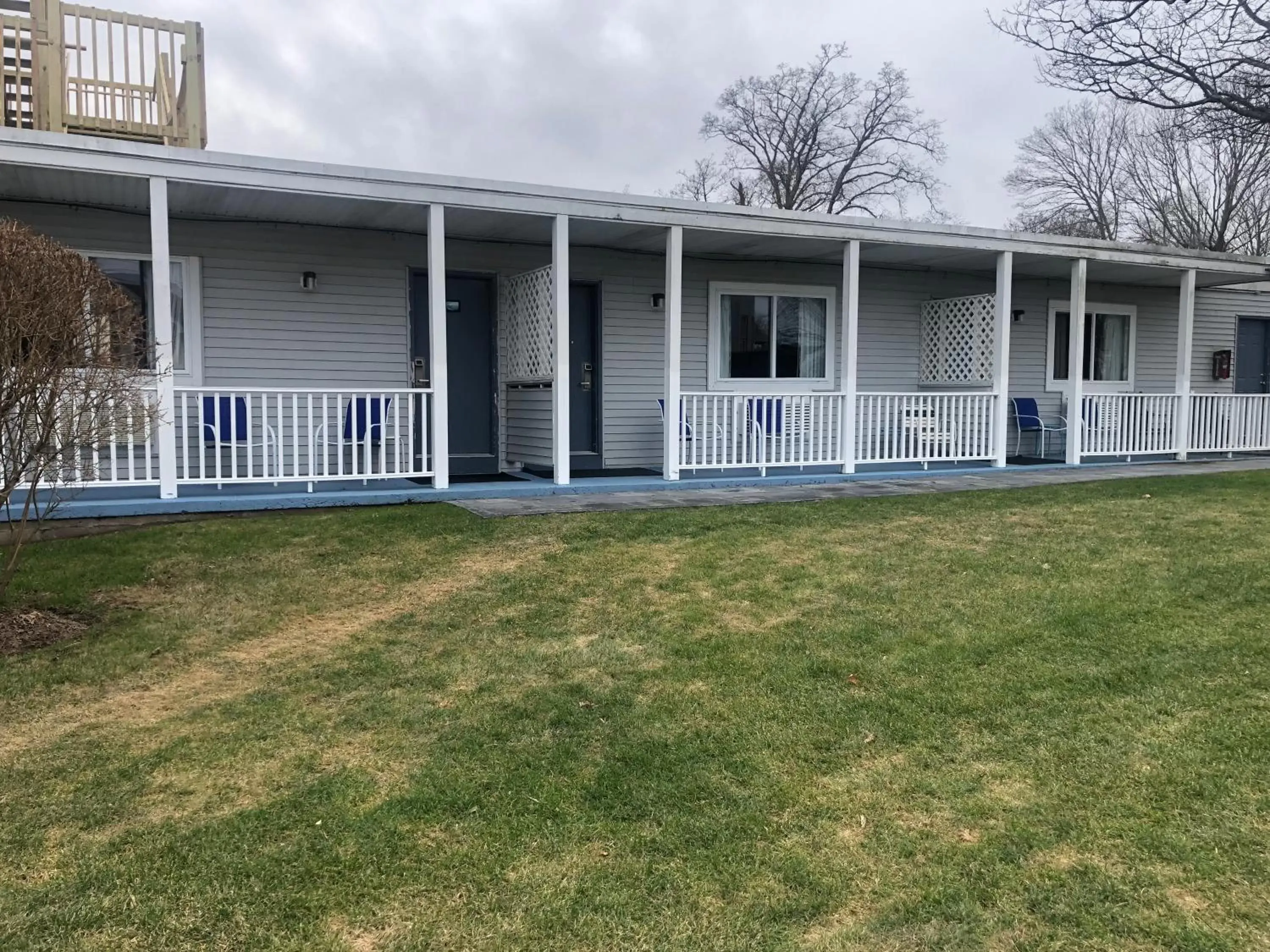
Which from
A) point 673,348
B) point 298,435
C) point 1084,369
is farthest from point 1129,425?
point 298,435

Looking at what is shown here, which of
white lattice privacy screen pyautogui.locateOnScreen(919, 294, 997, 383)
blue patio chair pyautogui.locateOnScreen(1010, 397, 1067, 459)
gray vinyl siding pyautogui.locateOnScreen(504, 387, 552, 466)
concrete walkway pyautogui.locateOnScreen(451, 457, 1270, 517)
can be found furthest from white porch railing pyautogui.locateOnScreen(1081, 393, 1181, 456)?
gray vinyl siding pyautogui.locateOnScreen(504, 387, 552, 466)

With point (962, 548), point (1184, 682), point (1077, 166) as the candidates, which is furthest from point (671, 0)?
point (1184, 682)

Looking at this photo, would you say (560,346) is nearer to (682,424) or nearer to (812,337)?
(682,424)

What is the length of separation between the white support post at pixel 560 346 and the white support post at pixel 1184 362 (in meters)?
7.52

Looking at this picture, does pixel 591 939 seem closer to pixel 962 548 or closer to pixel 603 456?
pixel 962 548

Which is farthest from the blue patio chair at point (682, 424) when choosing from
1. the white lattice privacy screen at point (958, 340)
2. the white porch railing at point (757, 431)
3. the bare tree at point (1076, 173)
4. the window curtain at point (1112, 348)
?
the bare tree at point (1076, 173)

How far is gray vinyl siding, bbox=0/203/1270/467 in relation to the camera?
326 inches

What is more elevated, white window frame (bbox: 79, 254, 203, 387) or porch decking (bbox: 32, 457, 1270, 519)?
white window frame (bbox: 79, 254, 203, 387)

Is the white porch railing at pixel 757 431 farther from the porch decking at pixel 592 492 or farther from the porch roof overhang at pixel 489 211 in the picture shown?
the porch roof overhang at pixel 489 211

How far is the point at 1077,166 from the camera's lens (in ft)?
106

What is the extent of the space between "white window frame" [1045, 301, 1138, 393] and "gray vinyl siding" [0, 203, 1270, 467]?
12.0 inches

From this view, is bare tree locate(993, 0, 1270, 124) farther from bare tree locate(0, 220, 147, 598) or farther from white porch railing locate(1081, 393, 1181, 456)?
bare tree locate(0, 220, 147, 598)

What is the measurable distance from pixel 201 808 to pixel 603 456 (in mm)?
7364

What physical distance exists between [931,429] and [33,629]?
8277mm
